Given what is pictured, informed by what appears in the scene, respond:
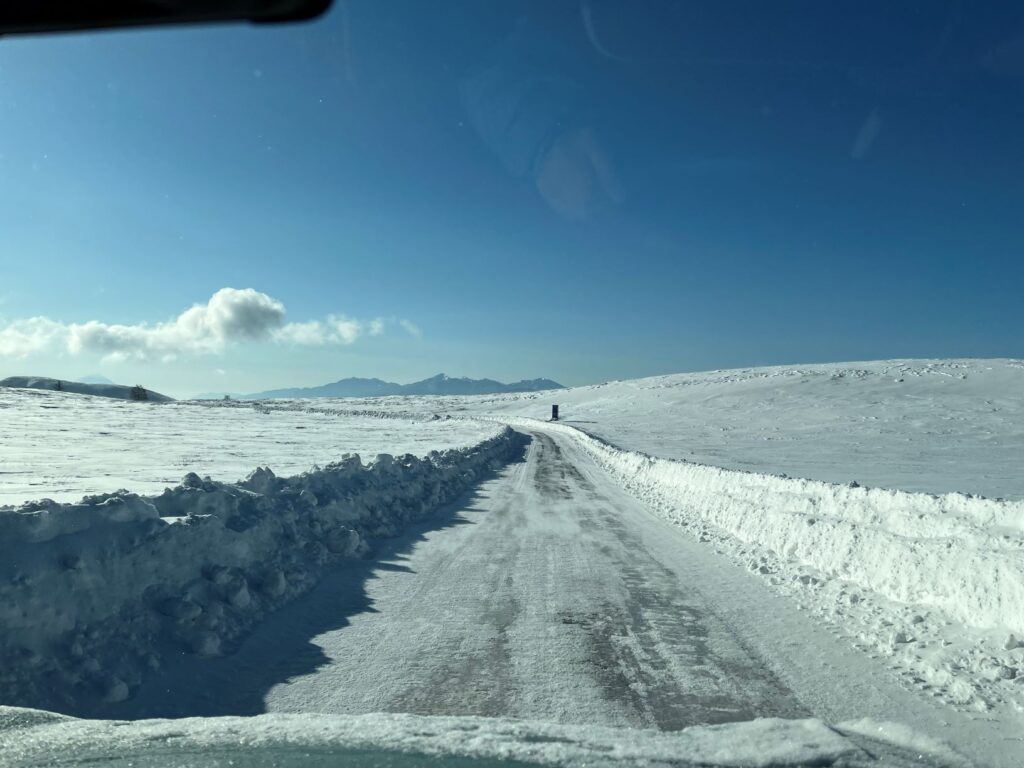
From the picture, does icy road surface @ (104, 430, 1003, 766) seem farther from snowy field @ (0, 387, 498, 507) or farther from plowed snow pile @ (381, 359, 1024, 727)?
snowy field @ (0, 387, 498, 507)

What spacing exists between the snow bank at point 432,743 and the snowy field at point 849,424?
1070 centimetres

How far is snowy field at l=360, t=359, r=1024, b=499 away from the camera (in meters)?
21.0

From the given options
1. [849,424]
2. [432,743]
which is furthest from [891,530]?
[849,424]

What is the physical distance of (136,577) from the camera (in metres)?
6.55

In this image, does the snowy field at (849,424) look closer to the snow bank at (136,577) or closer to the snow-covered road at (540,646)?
the snow-covered road at (540,646)

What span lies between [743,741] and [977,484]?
1516cm

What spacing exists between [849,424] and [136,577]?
46.7 m

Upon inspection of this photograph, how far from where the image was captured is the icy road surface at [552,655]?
16.1 ft

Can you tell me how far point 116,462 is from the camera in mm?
20328

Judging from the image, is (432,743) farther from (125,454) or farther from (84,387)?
(84,387)

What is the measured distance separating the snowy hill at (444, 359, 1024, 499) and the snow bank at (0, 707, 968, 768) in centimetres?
1104

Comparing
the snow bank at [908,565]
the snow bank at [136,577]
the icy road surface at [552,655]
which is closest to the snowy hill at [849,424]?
the snow bank at [908,565]

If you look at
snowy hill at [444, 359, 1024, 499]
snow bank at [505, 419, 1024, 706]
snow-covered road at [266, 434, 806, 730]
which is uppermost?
snowy hill at [444, 359, 1024, 499]

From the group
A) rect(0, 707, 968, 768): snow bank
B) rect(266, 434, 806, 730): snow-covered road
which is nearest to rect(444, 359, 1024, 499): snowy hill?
rect(266, 434, 806, 730): snow-covered road
